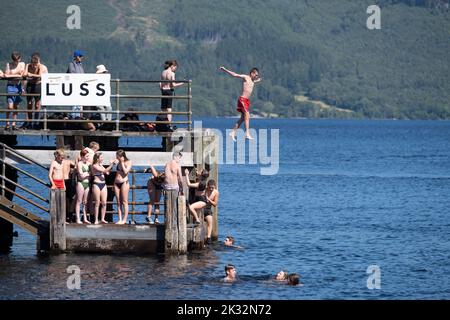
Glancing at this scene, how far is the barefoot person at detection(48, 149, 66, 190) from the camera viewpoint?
31.4 metres

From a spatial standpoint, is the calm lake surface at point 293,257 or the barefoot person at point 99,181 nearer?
the calm lake surface at point 293,257

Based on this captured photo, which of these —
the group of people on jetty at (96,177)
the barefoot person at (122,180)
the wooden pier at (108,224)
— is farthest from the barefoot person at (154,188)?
the barefoot person at (122,180)

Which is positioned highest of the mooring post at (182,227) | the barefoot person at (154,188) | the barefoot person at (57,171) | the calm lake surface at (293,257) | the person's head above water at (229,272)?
the barefoot person at (57,171)

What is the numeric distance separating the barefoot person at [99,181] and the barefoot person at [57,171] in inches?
33.6

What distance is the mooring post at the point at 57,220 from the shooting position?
3105cm

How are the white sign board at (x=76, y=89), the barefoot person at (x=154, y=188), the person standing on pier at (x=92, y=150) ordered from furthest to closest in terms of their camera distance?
1. the white sign board at (x=76, y=89)
2. the barefoot person at (x=154, y=188)
3. the person standing on pier at (x=92, y=150)

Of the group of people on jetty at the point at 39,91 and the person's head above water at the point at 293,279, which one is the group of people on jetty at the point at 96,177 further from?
the person's head above water at the point at 293,279

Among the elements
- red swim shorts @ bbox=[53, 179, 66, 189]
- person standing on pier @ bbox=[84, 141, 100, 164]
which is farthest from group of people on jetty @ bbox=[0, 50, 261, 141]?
red swim shorts @ bbox=[53, 179, 66, 189]

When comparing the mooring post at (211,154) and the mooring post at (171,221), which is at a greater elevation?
the mooring post at (211,154)

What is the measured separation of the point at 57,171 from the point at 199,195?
4.30 meters

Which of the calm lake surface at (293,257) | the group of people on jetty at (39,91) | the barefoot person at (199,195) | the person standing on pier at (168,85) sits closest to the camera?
the calm lake surface at (293,257)

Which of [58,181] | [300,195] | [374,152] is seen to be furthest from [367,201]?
[374,152]

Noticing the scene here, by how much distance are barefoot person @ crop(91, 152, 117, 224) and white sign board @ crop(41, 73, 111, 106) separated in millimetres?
1668
